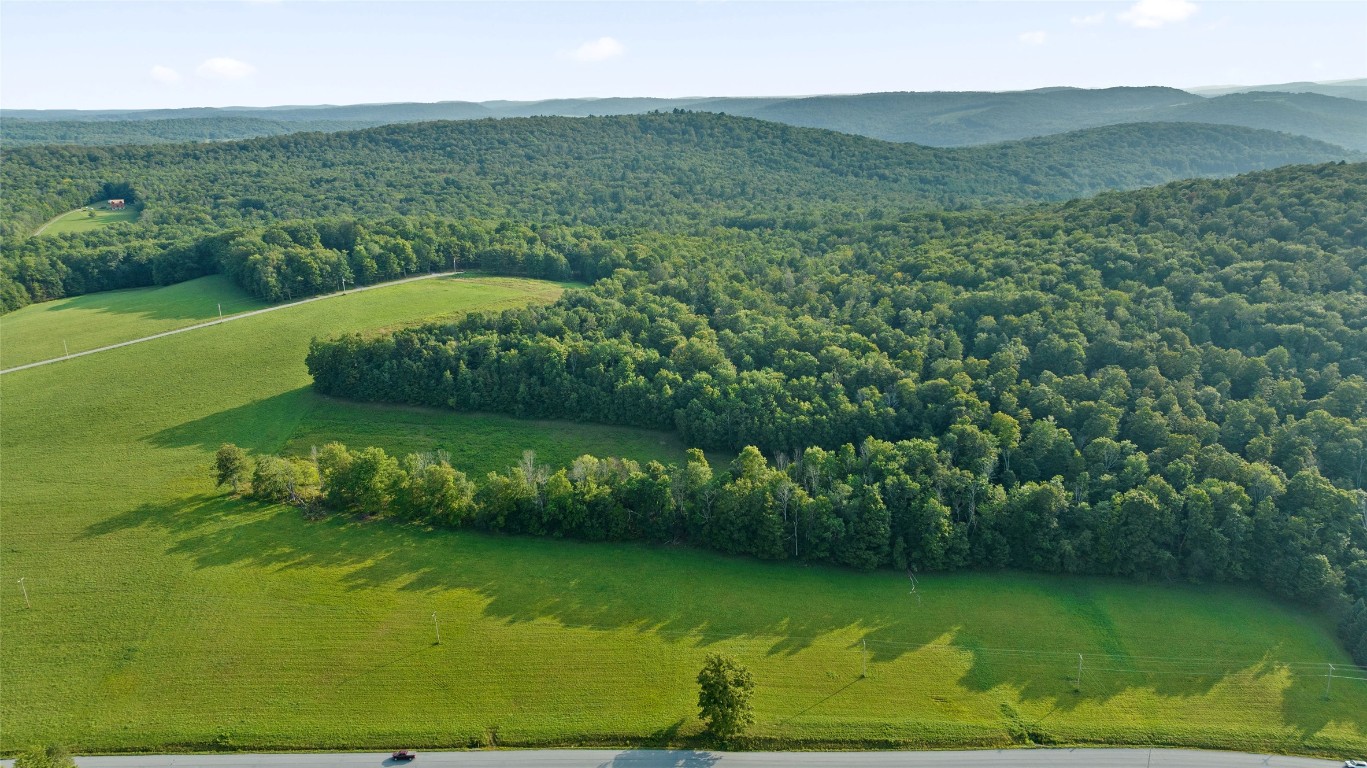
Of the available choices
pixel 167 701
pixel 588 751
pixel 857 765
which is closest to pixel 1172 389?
pixel 857 765

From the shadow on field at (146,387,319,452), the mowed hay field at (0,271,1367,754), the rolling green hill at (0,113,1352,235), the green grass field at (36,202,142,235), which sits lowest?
the mowed hay field at (0,271,1367,754)

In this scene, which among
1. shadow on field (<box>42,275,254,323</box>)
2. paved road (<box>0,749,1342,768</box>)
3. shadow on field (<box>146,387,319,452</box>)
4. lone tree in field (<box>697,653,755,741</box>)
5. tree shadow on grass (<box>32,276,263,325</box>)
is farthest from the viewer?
shadow on field (<box>42,275,254,323</box>)

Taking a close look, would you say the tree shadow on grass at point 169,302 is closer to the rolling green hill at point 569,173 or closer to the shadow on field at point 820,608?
the rolling green hill at point 569,173

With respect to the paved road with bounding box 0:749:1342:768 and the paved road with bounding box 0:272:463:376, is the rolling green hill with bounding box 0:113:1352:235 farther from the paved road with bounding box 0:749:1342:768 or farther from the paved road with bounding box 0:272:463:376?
the paved road with bounding box 0:749:1342:768

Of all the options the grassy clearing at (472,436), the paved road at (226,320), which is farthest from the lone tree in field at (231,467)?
the paved road at (226,320)

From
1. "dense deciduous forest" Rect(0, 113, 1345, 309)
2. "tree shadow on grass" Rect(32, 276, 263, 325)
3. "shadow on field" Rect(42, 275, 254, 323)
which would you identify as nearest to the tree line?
"dense deciduous forest" Rect(0, 113, 1345, 309)

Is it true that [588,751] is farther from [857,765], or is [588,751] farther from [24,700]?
[24,700]

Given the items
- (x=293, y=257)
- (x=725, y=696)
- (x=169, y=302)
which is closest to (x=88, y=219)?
(x=169, y=302)

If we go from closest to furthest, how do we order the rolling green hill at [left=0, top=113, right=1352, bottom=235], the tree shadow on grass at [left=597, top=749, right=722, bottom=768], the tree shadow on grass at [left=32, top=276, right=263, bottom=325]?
the tree shadow on grass at [left=597, top=749, right=722, bottom=768], the tree shadow on grass at [left=32, top=276, right=263, bottom=325], the rolling green hill at [left=0, top=113, right=1352, bottom=235]

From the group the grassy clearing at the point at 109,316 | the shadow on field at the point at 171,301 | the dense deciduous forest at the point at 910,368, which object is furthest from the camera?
the shadow on field at the point at 171,301
